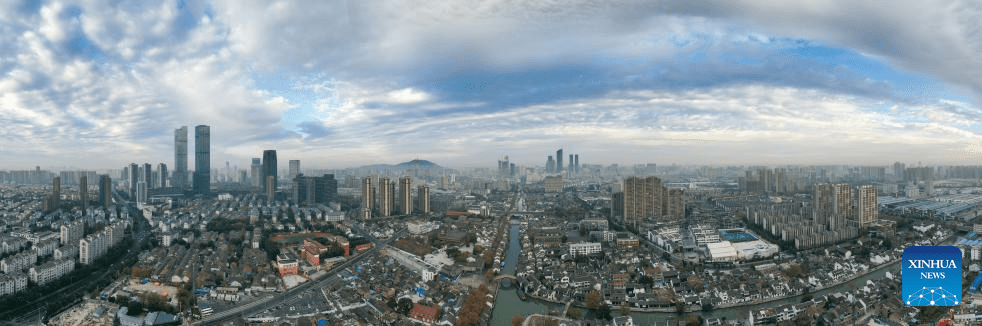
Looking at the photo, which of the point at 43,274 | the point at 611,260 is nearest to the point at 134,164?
the point at 43,274

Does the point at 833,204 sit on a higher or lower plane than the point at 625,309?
higher

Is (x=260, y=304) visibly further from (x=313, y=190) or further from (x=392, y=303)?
(x=313, y=190)

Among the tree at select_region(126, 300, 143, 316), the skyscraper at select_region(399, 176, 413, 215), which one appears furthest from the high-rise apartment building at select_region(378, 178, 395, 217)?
the tree at select_region(126, 300, 143, 316)

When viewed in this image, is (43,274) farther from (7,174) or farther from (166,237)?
(7,174)

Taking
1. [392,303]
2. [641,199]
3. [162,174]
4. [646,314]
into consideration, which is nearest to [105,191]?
[162,174]

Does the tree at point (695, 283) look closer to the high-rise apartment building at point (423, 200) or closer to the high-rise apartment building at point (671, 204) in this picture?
the high-rise apartment building at point (671, 204)
